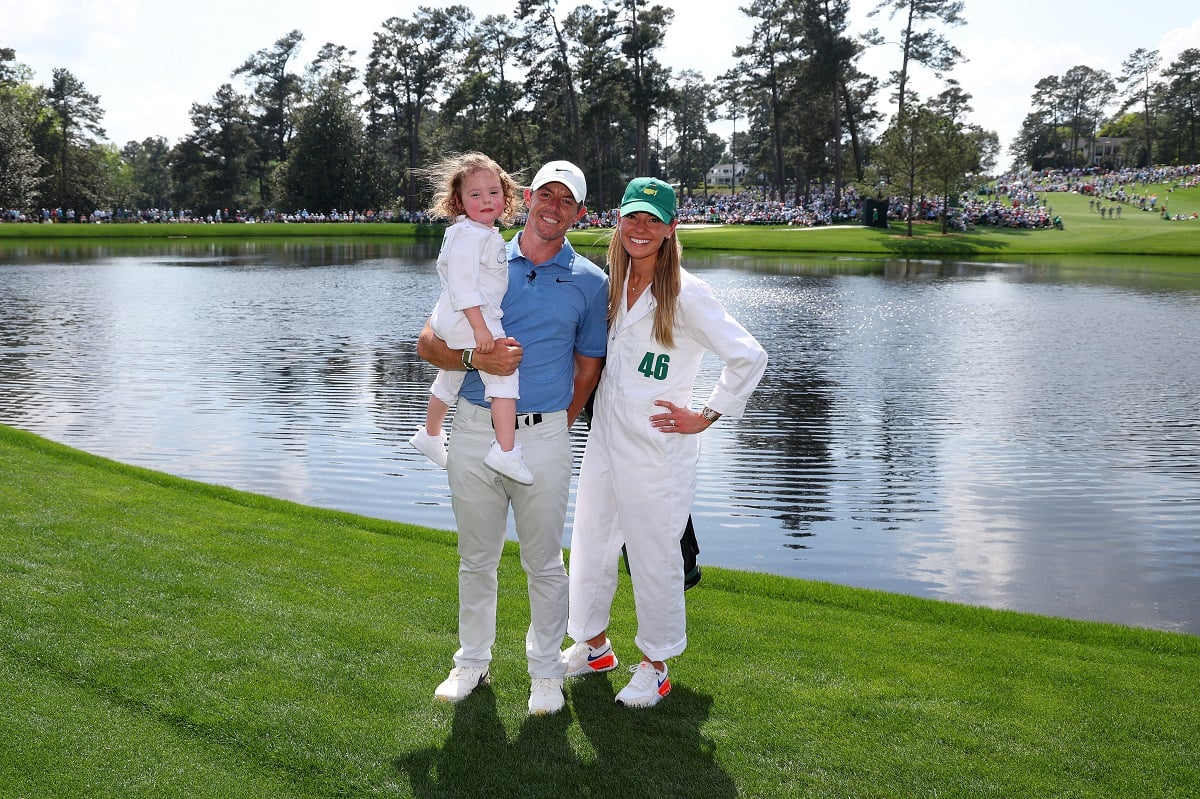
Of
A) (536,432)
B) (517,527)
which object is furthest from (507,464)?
(517,527)

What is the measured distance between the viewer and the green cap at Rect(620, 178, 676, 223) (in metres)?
4.11

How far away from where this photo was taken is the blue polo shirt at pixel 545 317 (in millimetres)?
4082

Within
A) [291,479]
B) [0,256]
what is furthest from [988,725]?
[0,256]

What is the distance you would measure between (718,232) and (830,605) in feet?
186

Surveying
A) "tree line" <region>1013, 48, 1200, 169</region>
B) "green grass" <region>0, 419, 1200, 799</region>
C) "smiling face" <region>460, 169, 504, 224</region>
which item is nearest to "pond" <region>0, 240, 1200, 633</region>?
"green grass" <region>0, 419, 1200, 799</region>

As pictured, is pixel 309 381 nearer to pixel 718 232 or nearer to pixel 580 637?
pixel 580 637

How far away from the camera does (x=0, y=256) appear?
45000mm

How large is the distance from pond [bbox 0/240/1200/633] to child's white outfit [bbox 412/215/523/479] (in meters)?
4.14

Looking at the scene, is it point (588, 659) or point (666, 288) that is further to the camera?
point (588, 659)

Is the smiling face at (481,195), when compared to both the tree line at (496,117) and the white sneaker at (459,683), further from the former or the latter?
the tree line at (496,117)

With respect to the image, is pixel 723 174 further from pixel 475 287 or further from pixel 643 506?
pixel 475 287

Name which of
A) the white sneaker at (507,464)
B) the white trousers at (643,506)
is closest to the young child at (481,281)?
the white sneaker at (507,464)

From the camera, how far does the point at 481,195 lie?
4.04 metres

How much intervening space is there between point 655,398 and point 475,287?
3.00 ft
